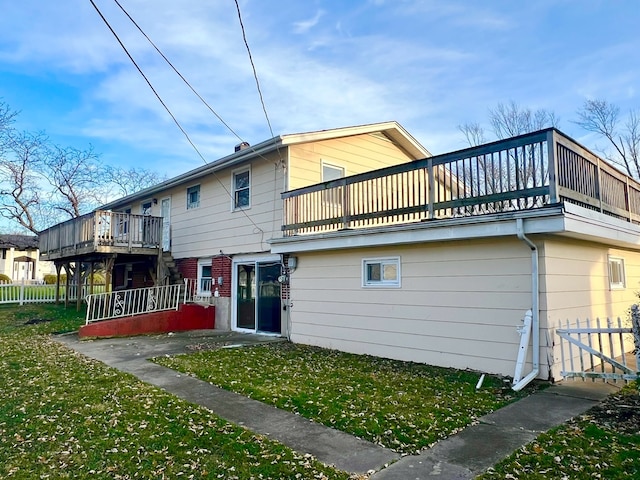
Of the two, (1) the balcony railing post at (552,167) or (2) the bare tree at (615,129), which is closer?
(1) the balcony railing post at (552,167)

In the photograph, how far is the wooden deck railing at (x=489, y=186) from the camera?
20.6ft

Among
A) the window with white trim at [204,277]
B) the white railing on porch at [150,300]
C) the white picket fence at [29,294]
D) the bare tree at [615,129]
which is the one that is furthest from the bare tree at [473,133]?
the white picket fence at [29,294]

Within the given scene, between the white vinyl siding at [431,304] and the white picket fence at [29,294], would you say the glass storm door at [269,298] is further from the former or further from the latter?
the white picket fence at [29,294]

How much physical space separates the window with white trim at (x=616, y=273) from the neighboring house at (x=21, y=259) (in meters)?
30.6

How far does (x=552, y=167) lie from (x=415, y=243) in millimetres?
2657

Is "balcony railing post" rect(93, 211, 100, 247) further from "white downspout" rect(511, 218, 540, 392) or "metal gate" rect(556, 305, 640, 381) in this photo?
"metal gate" rect(556, 305, 640, 381)

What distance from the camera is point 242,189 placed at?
12.9 m

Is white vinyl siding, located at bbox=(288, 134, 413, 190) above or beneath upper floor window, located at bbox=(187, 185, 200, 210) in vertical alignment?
above

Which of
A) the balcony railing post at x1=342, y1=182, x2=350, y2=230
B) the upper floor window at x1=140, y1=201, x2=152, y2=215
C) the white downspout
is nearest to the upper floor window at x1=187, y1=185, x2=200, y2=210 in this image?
the upper floor window at x1=140, y1=201, x2=152, y2=215

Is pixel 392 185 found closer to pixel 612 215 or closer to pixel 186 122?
pixel 612 215

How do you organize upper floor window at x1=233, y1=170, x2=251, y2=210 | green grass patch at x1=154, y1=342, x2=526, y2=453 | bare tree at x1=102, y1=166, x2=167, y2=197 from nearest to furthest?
1. green grass patch at x1=154, y1=342, x2=526, y2=453
2. upper floor window at x1=233, y1=170, x2=251, y2=210
3. bare tree at x1=102, y1=166, x2=167, y2=197

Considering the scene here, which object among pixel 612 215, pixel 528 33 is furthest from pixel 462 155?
pixel 528 33

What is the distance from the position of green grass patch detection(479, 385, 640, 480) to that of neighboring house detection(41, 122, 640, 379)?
5.78 feet

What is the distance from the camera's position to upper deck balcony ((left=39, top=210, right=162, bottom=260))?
44.8 ft
